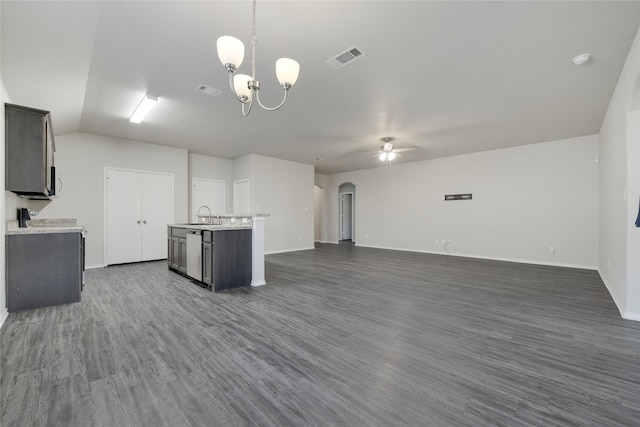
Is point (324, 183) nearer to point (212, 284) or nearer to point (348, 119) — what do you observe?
point (348, 119)

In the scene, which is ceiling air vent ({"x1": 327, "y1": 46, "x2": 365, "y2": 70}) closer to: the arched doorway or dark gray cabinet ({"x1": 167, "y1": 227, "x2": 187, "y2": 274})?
dark gray cabinet ({"x1": 167, "y1": 227, "x2": 187, "y2": 274})

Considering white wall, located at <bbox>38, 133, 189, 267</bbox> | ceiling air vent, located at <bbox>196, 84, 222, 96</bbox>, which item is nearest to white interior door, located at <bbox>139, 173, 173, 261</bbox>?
white wall, located at <bbox>38, 133, 189, 267</bbox>

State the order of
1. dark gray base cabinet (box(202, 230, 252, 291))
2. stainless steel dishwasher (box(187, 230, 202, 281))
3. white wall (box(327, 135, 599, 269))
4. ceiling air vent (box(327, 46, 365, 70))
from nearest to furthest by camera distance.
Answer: ceiling air vent (box(327, 46, 365, 70))
dark gray base cabinet (box(202, 230, 252, 291))
stainless steel dishwasher (box(187, 230, 202, 281))
white wall (box(327, 135, 599, 269))

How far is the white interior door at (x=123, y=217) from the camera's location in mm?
5746

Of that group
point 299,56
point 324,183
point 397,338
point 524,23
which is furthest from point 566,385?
A: point 324,183

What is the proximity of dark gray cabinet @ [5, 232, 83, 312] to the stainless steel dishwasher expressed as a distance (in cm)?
137

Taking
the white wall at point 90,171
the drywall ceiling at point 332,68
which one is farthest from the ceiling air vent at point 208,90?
the white wall at point 90,171

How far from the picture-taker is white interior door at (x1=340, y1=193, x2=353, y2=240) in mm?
10945

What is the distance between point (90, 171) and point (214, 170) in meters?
2.78

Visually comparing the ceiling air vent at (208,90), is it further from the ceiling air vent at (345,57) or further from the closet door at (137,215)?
the closet door at (137,215)

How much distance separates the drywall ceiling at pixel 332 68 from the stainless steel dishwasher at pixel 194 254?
1.96 meters

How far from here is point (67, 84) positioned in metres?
3.21

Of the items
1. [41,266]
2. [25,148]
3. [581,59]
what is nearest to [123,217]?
[41,266]

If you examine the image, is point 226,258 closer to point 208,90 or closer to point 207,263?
point 207,263
